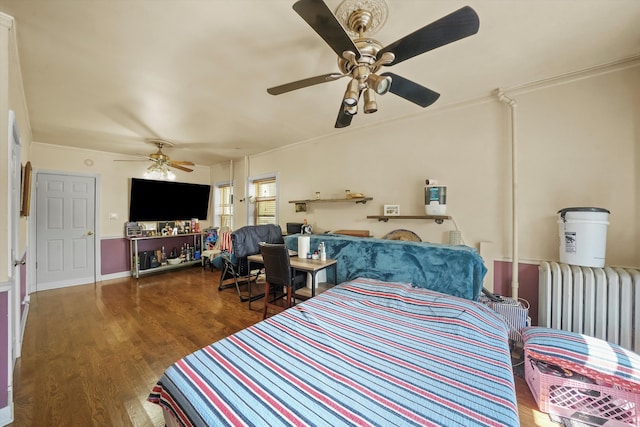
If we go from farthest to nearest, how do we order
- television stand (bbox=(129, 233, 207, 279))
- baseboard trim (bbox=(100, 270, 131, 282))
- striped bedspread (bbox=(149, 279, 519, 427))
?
television stand (bbox=(129, 233, 207, 279)) → baseboard trim (bbox=(100, 270, 131, 282)) → striped bedspread (bbox=(149, 279, 519, 427))

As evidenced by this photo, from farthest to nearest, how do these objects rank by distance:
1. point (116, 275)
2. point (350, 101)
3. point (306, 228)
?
point (116, 275)
point (306, 228)
point (350, 101)

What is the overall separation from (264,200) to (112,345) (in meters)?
3.32

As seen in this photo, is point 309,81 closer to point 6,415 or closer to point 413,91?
point 413,91

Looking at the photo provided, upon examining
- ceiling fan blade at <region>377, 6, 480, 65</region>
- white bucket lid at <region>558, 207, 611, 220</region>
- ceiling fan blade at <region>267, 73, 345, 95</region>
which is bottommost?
white bucket lid at <region>558, 207, 611, 220</region>

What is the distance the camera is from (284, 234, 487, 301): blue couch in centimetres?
200

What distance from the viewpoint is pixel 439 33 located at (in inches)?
45.3

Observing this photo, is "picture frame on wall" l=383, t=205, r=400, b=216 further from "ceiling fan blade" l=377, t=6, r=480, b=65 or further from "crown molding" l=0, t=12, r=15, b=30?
"crown molding" l=0, t=12, r=15, b=30

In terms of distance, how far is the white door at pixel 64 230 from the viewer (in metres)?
3.87

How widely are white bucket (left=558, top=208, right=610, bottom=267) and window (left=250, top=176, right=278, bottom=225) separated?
14.0 feet

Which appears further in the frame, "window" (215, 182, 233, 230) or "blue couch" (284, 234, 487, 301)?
"window" (215, 182, 233, 230)

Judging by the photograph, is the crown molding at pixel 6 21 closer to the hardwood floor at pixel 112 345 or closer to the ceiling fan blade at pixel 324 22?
the ceiling fan blade at pixel 324 22

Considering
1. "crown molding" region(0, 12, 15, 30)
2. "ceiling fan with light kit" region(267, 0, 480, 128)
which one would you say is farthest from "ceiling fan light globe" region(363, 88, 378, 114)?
"crown molding" region(0, 12, 15, 30)

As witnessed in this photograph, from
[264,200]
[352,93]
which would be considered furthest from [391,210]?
[264,200]

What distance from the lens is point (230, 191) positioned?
551 centimetres
